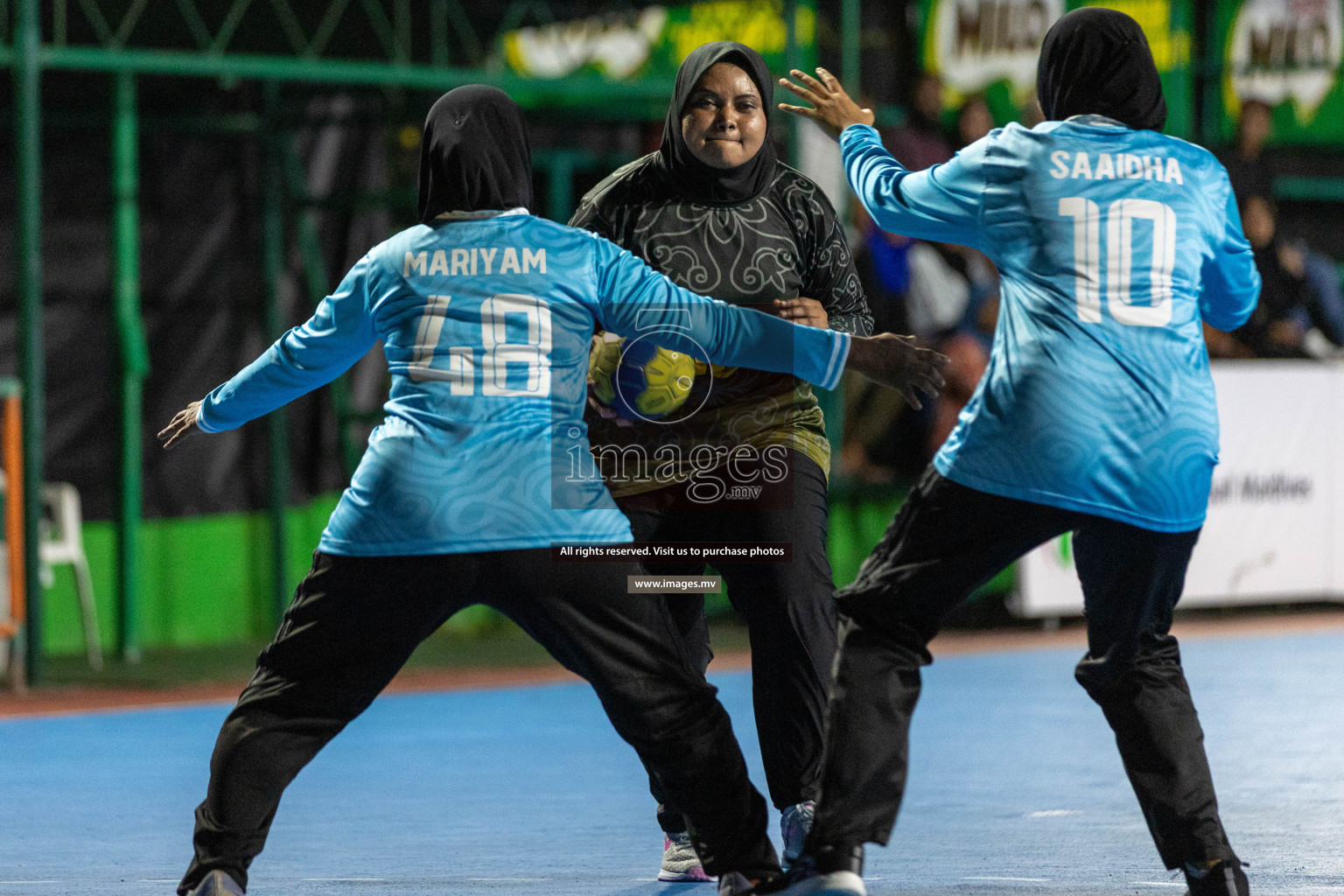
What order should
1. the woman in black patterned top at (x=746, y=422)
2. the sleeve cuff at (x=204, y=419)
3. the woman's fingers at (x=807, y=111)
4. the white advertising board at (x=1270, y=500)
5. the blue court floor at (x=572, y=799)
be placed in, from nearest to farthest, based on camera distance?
the sleeve cuff at (x=204, y=419)
the woman's fingers at (x=807, y=111)
the woman in black patterned top at (x=746, y=422)
the blue court floor at (x=572, y=799)
the white advertising board at (x=1270, y=500)

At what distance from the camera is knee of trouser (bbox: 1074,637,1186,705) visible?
4.55 m

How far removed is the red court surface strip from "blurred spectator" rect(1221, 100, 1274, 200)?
327 centimetres

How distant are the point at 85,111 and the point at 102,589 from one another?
2.94 meters

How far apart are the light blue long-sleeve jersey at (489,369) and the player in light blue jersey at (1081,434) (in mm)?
626

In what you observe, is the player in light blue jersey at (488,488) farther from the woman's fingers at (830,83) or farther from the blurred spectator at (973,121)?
the blurred spectator at (973,121)

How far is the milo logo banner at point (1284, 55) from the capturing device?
16.1m

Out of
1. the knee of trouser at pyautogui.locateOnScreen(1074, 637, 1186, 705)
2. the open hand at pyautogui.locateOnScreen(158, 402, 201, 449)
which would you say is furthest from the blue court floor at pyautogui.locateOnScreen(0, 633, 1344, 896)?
the open hand at pyautogui.locateOnScreen(158, 402, 201, 449)

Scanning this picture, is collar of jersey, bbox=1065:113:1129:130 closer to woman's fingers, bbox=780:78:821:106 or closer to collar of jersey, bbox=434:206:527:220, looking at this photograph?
woman's fingers, bbox=780:78:821:106

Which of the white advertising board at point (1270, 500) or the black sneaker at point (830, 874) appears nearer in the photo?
the black sneaker at point (830, 874)

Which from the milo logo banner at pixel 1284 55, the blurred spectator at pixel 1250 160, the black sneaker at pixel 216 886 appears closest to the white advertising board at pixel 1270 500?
the blurred spectator at pixel 1250 160

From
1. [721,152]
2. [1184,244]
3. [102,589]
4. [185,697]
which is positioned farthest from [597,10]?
[1184,244]

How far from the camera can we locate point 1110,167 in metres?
Answer: 4.39

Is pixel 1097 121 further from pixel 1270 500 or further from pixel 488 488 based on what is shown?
pixel 1270 500

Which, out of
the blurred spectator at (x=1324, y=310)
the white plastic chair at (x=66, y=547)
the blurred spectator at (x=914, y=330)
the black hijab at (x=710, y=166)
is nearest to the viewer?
the black hijab at (x=710, y=166)
